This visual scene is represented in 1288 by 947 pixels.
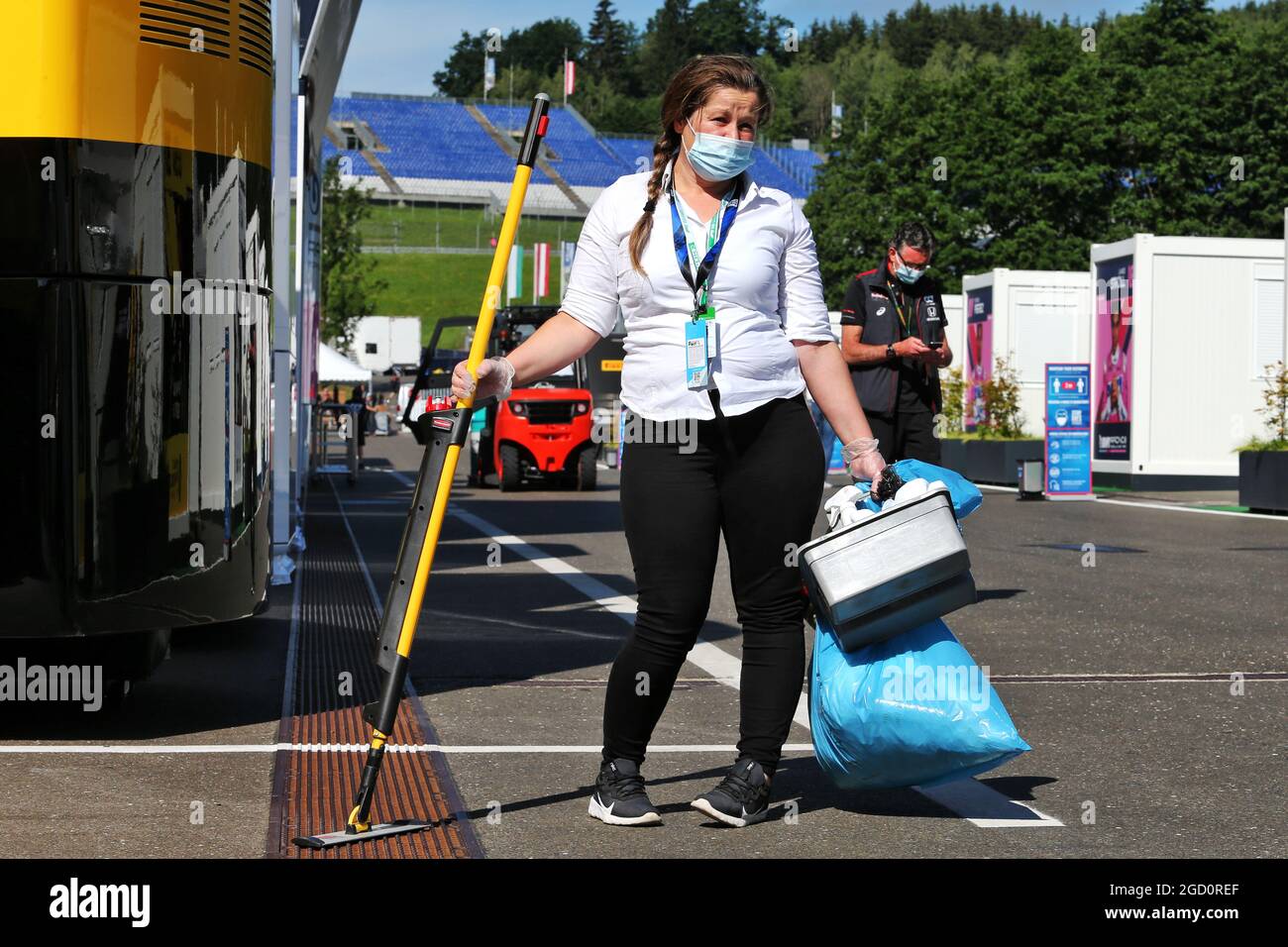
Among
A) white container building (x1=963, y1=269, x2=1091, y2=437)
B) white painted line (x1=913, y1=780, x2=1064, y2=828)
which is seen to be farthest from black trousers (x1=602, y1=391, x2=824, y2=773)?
white container building (x1=963, y1=269, x2=1091, y2=437)

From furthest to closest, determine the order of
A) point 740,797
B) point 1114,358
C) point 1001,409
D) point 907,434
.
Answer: point 1001,409 < point 1114,358 < point 907,434 < point 740,797

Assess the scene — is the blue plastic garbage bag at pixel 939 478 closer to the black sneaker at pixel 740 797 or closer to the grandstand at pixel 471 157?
the black sneaker at pixel 740 797

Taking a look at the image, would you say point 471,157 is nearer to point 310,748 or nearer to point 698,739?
point 698,739

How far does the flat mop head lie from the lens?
473 centimetres

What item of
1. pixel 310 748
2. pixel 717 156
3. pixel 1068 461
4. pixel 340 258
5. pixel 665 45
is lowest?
pixel 1068 461

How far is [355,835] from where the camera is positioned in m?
4.80

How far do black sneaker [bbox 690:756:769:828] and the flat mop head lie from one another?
728mm

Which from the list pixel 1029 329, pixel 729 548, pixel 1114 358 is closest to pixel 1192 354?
pixel 1114 358

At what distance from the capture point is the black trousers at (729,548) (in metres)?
5.07

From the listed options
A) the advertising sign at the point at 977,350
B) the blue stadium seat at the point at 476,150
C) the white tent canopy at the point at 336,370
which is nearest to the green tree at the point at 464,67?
the blue stadium seat at the point at 476,150

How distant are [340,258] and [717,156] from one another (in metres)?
61.0

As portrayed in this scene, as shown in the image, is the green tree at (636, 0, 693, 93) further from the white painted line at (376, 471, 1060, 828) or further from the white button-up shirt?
the white button-up shirt
